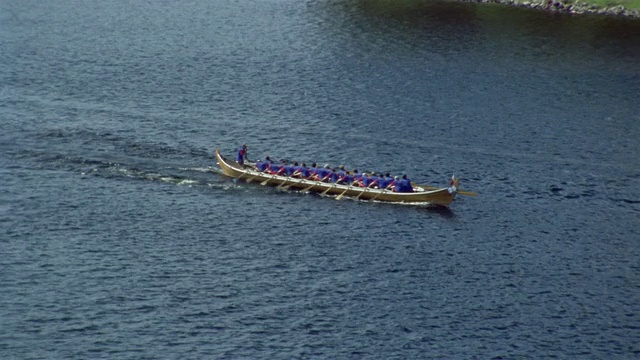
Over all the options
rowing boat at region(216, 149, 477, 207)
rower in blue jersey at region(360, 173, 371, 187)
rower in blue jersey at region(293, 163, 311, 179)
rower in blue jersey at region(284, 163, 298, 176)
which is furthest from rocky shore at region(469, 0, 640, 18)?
rower in blue jersey at region(284, 163, 298, 176)

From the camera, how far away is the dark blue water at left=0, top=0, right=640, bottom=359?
75000mm

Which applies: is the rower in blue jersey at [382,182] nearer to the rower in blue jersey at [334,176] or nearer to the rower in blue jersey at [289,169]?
the rower in blue jersey at [334,176]

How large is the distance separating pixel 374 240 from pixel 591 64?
242 ft

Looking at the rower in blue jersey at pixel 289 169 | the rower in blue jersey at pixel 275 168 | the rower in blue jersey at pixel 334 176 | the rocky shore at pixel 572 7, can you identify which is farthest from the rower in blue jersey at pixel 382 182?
the rocky shore at pixel 572 7

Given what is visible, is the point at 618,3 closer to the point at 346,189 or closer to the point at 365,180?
the point at 365,180

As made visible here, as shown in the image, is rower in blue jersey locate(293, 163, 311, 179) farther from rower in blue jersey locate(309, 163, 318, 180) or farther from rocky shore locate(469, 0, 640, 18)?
rocky shore locate(469, 0, 640, 18)

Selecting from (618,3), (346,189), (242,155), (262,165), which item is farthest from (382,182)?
(618,3)

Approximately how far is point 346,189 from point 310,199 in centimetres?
351

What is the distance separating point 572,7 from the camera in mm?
183625

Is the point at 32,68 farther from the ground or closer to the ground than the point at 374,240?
farther from the ground

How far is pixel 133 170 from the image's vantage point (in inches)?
3952

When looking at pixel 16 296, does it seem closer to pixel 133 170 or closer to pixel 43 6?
pixel 133 170

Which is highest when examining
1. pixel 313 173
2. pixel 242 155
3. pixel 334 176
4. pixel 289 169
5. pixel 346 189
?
pixel 242 155

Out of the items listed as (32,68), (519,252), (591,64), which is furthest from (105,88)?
(591,64)
